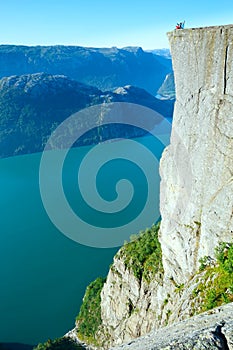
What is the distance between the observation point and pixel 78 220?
62844 millimetres

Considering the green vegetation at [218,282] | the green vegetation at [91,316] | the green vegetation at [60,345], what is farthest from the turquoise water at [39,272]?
the green vegetation at [218,282]

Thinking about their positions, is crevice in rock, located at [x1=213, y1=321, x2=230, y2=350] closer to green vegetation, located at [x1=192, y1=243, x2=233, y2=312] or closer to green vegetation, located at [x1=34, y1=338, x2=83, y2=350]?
green vegetation, located at [x1=192, y1=243, x2=233, y2=312]

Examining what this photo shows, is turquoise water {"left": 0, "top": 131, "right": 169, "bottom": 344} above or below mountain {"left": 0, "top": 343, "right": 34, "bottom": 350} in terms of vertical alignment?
above

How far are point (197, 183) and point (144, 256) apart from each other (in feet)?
38.8

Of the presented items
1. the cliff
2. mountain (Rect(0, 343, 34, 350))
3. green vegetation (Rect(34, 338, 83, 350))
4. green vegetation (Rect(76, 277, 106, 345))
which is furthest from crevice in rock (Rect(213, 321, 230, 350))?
mountain (Rect(0, 343, 34, 350))

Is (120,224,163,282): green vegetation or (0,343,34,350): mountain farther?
(0,343,34,350): mountain

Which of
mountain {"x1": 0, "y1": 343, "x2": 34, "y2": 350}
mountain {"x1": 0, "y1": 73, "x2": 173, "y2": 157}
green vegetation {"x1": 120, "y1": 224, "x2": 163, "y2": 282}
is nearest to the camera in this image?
green vegetation {"x1": 120, "y1": 224, "x2": 163, "y2": 282}

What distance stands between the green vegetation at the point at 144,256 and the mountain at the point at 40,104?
118 metres

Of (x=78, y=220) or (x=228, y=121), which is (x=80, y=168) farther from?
(x=228, y=121)

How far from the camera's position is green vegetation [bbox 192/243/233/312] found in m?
10.7

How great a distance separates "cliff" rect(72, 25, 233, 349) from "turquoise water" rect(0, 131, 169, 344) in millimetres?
22012

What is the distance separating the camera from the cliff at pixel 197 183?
492 inches

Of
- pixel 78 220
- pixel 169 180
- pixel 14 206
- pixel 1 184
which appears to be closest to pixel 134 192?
pixel 78 220

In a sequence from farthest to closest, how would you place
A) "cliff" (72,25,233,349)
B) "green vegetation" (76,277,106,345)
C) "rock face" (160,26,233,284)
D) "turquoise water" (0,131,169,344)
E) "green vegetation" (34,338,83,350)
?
"turquoise water" (0,131,169,344)
"green vegetation" (34,338,83,350)
"green vegetation" (76,277,106,345)
"rock face" (160,26,233,284)
"cliff" (72,25,233,349)
